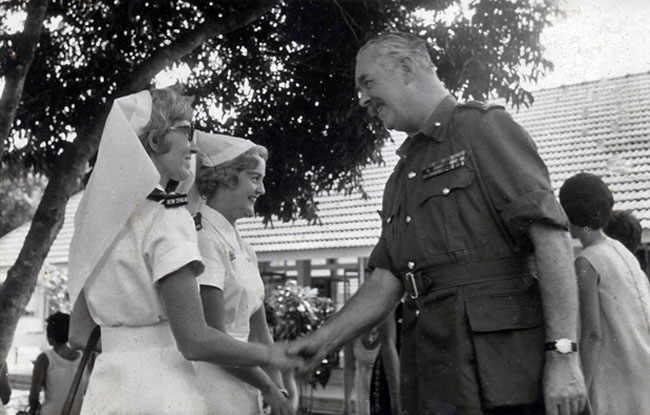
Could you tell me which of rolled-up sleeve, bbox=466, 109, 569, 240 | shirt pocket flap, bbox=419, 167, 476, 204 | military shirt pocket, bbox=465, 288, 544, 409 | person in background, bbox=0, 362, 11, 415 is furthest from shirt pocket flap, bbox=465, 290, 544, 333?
person in background, bbox=0, 362, 11, 415

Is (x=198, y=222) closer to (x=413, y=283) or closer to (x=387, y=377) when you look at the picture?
(x=413, y=283)

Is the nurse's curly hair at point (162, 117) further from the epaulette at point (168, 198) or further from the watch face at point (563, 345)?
the watch face at point (563, 345)

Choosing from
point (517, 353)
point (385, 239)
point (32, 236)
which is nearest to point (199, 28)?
point (32, 236)

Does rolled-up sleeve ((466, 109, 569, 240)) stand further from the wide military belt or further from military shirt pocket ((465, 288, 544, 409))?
military shirt pocket ((465, 288, 544, 409))

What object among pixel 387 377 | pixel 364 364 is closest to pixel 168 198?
pixel 387 377

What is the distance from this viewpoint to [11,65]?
16.2 feet

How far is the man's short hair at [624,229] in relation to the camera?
385 cm

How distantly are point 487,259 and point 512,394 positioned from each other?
16.7 inches

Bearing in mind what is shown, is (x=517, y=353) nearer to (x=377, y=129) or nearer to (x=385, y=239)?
(x=385, y=239)

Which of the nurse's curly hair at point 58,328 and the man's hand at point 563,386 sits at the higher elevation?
the nurse's curly hair at point 58,328

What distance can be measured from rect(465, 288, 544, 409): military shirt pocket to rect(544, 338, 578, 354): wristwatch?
0.09m

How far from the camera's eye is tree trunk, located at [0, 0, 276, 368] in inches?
197

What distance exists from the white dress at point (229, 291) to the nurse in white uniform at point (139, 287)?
1.01 ft

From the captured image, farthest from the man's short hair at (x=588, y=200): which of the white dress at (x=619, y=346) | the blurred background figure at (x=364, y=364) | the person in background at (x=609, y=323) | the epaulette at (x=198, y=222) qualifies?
the blurred background figure at (x=364, y=364)
